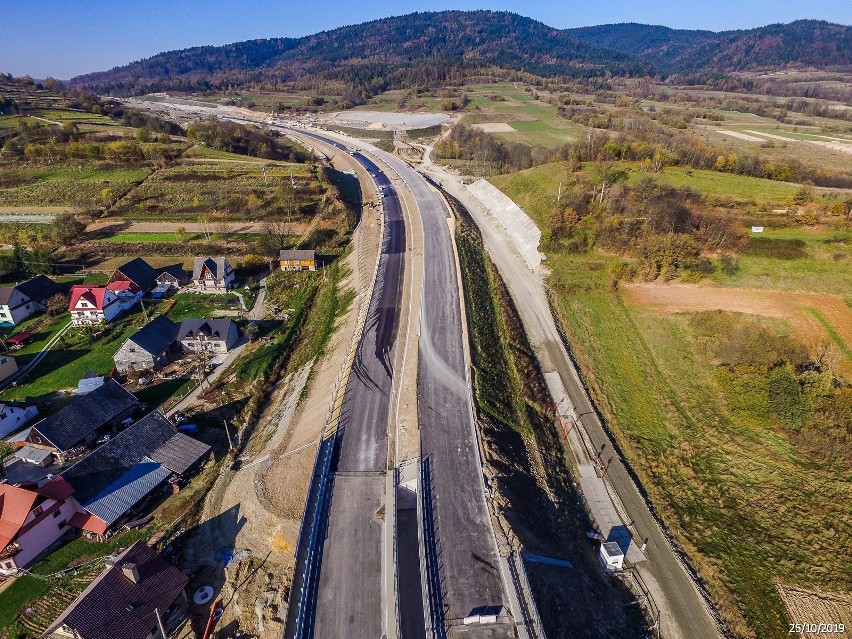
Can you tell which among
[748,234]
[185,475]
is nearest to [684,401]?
[748,234]

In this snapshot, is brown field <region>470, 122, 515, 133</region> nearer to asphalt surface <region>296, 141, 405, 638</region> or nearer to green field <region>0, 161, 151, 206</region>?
green field <region>0, 161, 151, 206</region>

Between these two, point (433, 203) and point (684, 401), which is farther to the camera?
point (433, 203)

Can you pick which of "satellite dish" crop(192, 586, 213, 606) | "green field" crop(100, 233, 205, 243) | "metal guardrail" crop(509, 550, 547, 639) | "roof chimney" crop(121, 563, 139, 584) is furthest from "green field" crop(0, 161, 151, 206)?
"metal guardrail" crop(509, 550, 547, 639)

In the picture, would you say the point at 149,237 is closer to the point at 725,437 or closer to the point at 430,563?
the point at 430,563

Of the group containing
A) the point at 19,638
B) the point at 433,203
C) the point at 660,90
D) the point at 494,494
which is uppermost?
the point at 660,90

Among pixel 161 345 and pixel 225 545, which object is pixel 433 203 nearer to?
pixel 161 345
